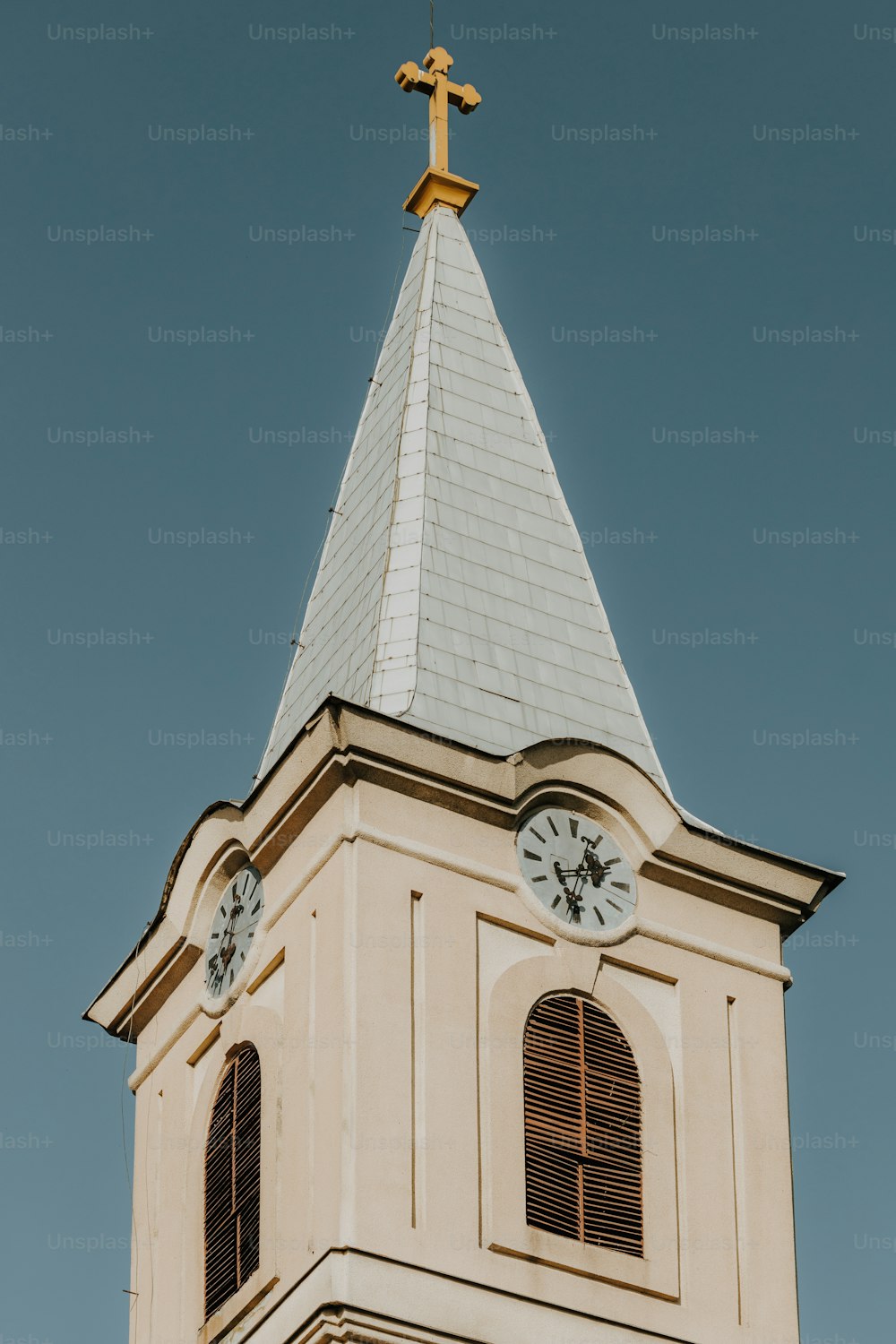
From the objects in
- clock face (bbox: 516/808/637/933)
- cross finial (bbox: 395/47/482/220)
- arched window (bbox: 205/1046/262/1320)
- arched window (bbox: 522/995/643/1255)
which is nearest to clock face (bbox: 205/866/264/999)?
arched window (bbox: 205/1046/262/1320)

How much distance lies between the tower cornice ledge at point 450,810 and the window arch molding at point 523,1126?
1.08 meters

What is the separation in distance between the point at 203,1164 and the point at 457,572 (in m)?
7.76

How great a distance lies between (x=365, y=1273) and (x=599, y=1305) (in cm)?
286

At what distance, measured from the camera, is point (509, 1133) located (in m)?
38.1

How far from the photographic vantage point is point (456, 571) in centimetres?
4303

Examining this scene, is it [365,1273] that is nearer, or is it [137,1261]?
[365,1273]

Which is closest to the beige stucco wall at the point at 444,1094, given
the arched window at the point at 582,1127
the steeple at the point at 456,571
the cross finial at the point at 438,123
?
the arched window at the point at 582,1127

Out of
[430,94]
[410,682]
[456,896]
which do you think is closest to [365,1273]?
[456,896]

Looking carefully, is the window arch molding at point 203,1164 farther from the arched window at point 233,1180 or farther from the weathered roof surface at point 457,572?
the weathered roof surface at point 457,572

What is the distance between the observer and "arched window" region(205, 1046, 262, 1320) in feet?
128

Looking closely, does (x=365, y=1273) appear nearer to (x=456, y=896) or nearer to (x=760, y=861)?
(x=456, y=896)

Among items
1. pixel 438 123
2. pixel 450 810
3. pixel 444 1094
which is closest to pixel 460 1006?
pixel 444 1094

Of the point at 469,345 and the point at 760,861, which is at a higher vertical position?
the point at 469,345

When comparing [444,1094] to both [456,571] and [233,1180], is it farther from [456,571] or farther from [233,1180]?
[456,571]
